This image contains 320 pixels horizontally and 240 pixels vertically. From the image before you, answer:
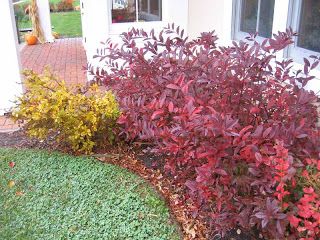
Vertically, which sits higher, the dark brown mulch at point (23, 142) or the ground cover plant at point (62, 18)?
the ground cover plant at point (62, 18)

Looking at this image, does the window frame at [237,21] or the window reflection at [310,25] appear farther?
the window frame at [237,21]

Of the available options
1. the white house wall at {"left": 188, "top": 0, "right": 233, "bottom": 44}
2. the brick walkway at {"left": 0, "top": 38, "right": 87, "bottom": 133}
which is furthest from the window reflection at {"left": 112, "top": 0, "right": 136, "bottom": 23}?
the brick walkway at {"left": 0, "top": 38, "right": 87, "bottom": 133}

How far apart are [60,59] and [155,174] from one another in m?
5.94

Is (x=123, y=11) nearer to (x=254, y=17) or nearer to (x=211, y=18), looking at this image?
(x=211, y=18)

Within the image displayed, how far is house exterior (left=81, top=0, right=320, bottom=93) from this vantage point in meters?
4.42

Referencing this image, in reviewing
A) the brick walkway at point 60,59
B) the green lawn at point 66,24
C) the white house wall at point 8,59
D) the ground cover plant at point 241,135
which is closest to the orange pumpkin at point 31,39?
the brick walkway at point 60,59

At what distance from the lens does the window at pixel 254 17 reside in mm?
4530

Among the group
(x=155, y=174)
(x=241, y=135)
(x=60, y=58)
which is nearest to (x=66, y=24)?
(x=60, y=58)

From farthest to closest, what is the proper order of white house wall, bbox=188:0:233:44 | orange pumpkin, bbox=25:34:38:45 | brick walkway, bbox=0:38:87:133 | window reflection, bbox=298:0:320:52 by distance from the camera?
orange pumpkin, bbox=25:34:38:45 < brick walkway, bbox=0:38:87:133 < white house wall, bbox=188:0:233:44 < window reflection, bbox=298:0:320:52

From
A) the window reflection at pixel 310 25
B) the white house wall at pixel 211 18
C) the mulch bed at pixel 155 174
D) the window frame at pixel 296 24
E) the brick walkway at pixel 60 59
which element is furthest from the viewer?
the brick walkway at pixel 60 59

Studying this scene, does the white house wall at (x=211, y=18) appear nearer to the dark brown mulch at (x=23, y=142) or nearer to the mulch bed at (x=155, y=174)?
the mulch bed at (x=155, y=174)

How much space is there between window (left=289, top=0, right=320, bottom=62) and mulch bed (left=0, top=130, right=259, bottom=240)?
6.40 ft

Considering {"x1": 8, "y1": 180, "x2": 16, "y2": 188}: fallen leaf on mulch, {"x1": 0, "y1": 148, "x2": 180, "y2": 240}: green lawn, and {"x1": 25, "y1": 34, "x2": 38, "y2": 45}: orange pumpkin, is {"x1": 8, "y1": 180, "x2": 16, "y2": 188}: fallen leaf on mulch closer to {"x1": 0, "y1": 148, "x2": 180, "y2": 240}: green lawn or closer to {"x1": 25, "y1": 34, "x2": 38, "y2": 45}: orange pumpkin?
{"x1": 0, "y1": 148, "x2": 180, "y2": 240}: green lawn

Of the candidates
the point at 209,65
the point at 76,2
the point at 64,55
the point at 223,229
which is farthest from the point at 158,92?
the point at 76,2
